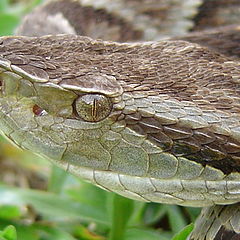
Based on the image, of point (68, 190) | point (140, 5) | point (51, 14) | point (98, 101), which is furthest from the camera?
point (140, 5)

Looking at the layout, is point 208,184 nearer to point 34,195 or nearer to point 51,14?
point 34,195

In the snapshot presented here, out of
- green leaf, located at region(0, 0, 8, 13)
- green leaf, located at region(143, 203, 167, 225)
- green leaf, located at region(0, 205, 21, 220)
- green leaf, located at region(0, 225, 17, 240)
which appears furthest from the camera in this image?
green leaf, located at region(0, 0, 8, 13)

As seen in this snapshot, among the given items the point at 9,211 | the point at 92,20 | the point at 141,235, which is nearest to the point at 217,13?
the point at 92,20

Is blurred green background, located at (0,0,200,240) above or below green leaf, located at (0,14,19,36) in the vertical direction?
below

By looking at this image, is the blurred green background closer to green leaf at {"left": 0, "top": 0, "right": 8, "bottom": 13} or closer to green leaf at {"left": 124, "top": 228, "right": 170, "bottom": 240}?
green leaf at {"left": 124, "top": 228, "right": 170, "bottom": 240}

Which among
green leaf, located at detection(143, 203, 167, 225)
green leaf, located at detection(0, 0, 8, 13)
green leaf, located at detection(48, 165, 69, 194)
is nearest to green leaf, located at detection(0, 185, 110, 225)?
green leaf, located at detection(48, 165, 69, 194)

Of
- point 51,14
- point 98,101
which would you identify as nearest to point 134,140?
point 98,101

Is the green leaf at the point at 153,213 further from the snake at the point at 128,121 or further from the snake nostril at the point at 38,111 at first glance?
the snake nostril at the point at 38,111

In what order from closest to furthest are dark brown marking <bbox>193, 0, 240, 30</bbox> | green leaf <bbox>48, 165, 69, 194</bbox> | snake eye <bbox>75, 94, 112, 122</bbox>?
1. snake eye <bbox>75, 94, 112, 122</bbox>
2. green leaf <bbox>48, 165, 69, 194</bbox>
3. dark brown marking <bbox>193, 0, 240, 30</bbox>
